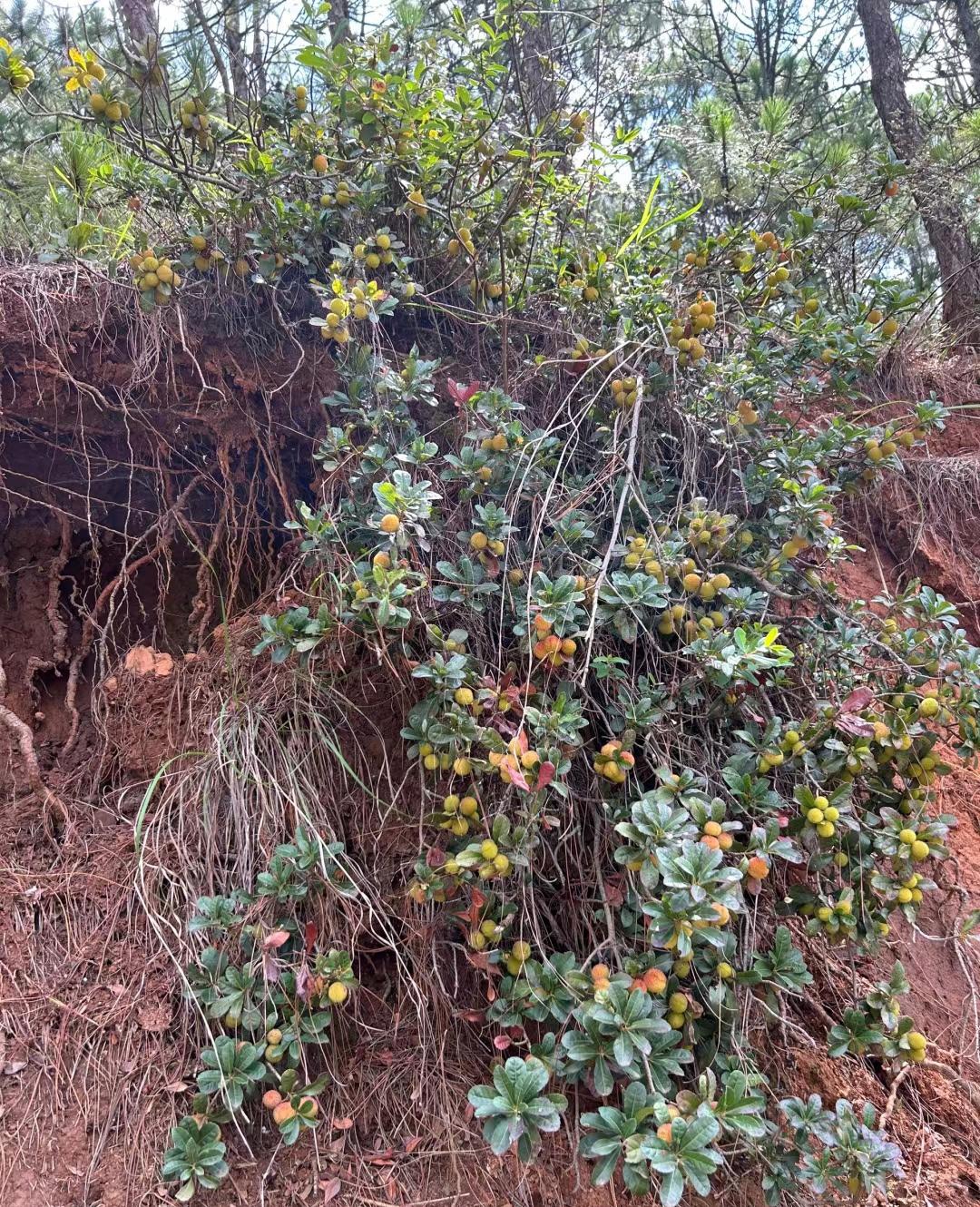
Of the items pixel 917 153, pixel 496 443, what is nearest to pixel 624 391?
pixel 496 443

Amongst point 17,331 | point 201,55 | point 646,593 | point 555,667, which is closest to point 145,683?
point 17,331

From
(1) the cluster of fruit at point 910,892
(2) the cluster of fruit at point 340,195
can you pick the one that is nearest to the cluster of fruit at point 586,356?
(2) the cluster of fruit at point 340,195

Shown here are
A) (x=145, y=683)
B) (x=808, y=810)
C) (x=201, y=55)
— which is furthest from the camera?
(x=145, y=683)

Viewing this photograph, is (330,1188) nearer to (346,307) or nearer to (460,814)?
(460,814)

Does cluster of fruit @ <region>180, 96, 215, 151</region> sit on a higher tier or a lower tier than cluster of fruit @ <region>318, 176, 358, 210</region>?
higher

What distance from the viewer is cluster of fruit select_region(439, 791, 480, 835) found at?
1.71 metres

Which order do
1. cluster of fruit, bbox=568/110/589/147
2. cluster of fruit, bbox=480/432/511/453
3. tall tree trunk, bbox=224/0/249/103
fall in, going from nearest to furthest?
cluster of fruit, bbox=480/432/511/453 < cluster of fruit, bbox=568/110/589/147 < tall tree trunk, bbox=224/0/249/103

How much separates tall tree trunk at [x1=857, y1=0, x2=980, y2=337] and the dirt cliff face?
1564 millimetres

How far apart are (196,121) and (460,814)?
6.94 ft

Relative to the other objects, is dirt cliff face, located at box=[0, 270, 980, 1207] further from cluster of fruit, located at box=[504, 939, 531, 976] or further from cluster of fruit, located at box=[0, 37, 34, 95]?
cluster of fruit, located at box=[0, 37, 34, 95]

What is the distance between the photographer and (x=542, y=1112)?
146 centimetres

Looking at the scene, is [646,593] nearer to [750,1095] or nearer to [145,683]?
[750,1095]

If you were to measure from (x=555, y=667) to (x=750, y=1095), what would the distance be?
1.00 metres

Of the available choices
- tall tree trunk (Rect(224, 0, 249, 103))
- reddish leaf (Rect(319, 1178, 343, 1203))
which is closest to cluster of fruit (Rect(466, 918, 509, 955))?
reddish leaf (Rect(319, 1178, 343, 1203))
